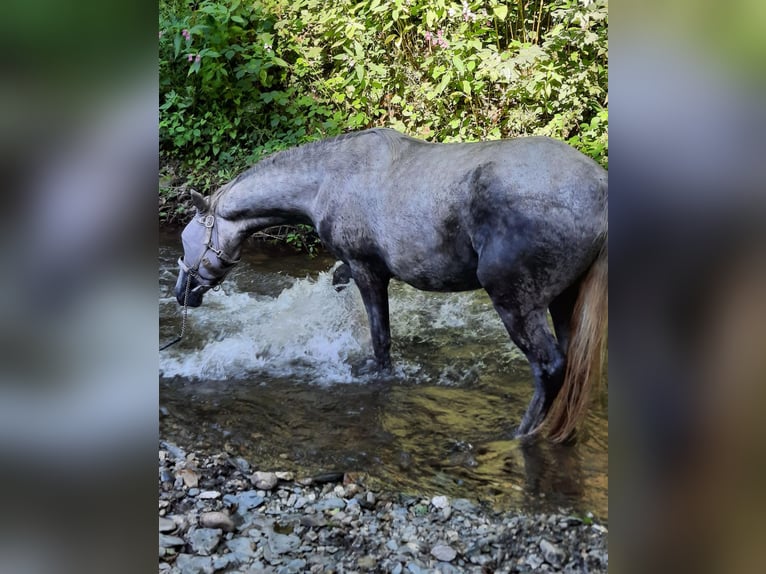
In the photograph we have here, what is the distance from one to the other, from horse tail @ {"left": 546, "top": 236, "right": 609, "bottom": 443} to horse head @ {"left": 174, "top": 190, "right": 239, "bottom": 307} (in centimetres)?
119

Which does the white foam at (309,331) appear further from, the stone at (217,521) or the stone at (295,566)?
the stone at (295,566)

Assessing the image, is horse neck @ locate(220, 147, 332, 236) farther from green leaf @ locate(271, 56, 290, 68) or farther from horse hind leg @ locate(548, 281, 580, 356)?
horse hind leg @ locate(548, 281, 580, 356)

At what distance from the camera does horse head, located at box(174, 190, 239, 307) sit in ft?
7.66

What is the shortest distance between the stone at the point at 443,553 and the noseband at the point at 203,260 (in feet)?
3.72

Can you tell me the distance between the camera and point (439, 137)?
220 cm

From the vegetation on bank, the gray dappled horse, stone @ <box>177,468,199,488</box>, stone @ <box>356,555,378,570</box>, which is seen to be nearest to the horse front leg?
the gray dappled horse

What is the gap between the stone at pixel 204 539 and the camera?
1983 mm

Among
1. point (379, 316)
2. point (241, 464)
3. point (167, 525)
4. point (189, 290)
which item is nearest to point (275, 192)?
point (189, 290)
